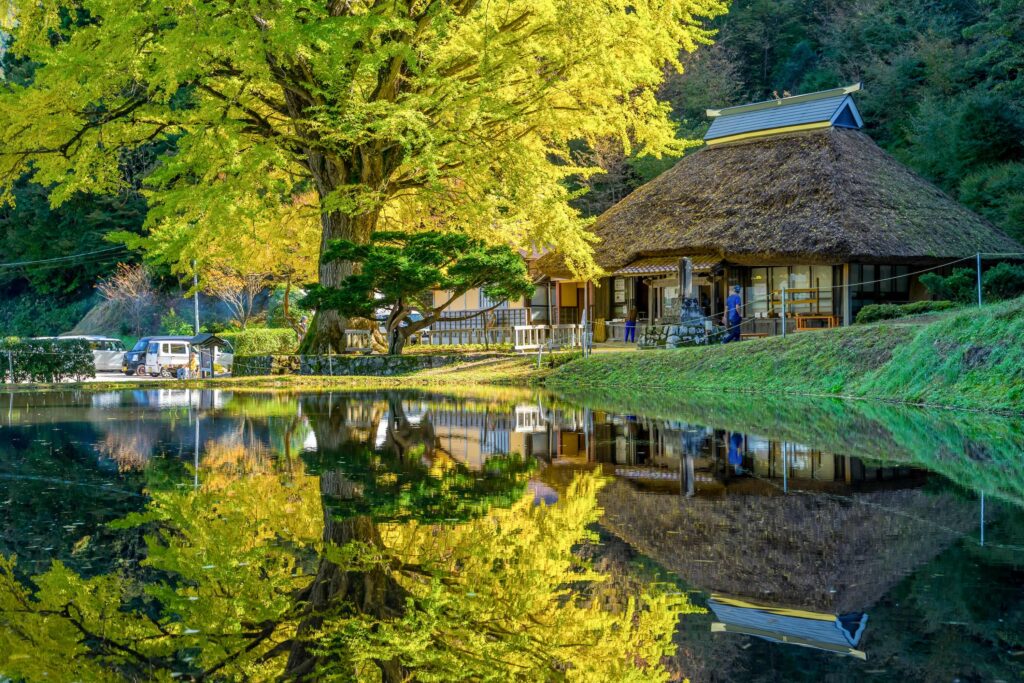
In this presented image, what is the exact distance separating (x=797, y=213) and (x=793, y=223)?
0.60 meters

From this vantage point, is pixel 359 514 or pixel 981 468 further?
pixel 981 468

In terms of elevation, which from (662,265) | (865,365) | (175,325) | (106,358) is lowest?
Result: (865,365)

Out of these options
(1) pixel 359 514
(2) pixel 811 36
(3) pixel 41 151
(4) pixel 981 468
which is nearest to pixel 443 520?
(1) pixel 359 514

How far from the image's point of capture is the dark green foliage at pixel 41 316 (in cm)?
6266

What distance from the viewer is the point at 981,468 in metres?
9.74

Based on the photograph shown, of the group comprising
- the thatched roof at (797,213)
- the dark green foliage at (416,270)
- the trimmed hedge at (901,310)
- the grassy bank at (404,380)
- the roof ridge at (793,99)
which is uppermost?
the roof ridge at (793,99)

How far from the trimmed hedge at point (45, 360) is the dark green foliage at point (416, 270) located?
8.95 meters

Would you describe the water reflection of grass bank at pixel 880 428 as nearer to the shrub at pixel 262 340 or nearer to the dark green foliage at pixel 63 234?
the shrub at pixel 262 340

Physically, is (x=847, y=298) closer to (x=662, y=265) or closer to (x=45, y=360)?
(x=662, y=265)

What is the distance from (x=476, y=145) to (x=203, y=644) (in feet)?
72.5

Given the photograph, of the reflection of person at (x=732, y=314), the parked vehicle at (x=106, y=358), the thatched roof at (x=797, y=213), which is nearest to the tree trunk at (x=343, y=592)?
the reflection of person at (x=732, y=314)

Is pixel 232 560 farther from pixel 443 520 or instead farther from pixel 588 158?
pixel 588 158

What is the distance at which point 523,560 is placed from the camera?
20.8ft

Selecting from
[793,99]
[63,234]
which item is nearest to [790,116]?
[793,99]
